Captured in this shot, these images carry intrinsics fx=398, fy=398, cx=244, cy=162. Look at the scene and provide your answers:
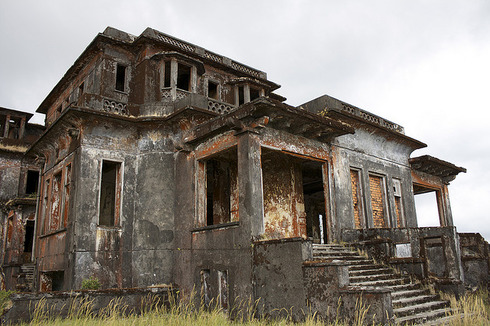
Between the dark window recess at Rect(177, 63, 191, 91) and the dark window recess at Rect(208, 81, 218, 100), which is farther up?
the dark window recess at Rect(177, 63, 191, 91)

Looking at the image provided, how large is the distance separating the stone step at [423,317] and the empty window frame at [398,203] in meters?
6.87

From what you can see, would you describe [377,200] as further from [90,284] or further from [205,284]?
[90,284]

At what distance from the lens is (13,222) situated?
2028cm

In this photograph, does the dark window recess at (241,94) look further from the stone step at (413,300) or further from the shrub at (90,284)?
the stone step at (413,300)

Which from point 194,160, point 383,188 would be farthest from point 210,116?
point 383,188

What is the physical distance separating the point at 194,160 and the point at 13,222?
531 inches

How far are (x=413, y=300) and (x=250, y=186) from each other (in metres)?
4.62

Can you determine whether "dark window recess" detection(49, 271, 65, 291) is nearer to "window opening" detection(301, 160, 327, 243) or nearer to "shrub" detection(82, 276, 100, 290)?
"shrub" detection(82, 276, 100, 290)

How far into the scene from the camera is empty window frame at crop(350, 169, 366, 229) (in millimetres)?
14016

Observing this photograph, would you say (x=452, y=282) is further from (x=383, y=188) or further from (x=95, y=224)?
(x=95, y=224)

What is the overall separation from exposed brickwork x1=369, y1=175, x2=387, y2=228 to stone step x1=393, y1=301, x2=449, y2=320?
5.21 meters

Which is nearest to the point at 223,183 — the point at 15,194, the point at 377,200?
the point at 377,200

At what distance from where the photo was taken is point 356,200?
14164mm

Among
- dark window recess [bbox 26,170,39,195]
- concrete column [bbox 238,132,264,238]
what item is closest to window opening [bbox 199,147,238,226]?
concrete column [bbox 238,132,264,238]
